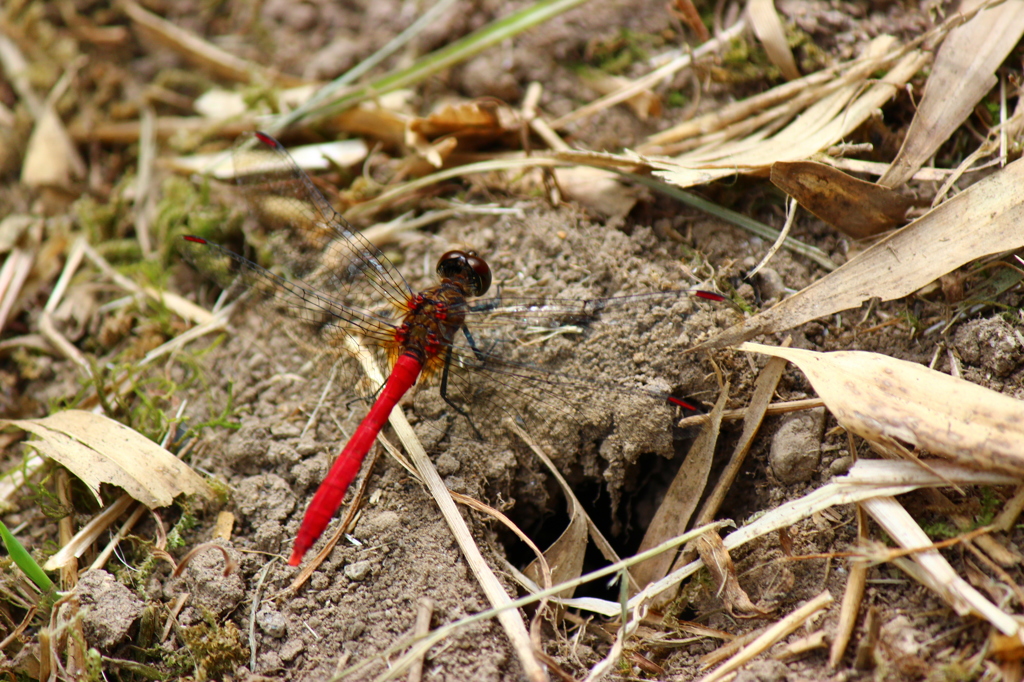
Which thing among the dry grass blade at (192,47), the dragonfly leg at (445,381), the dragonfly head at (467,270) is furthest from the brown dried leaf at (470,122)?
the dragonfly leg at (445,381)

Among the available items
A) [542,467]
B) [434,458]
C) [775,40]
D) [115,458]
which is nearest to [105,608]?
[115,458]

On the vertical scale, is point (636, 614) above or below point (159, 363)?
below

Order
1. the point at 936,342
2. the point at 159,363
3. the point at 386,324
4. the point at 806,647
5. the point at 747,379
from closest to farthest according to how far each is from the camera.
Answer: the point at 806,647, the point at 936,342, the point at 747,379, the point at 386,324, the point at 159,363

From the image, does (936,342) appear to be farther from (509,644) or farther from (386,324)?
(386,324)

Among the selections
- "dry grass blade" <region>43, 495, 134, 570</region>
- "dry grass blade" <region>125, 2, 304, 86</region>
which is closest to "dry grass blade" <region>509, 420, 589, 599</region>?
"dry grass blade" <region>43, 495, 134, 570</region>

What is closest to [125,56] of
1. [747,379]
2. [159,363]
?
[159,363]

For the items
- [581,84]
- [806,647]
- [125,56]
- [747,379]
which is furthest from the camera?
[125,56]

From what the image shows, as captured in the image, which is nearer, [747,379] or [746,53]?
[747,379]
